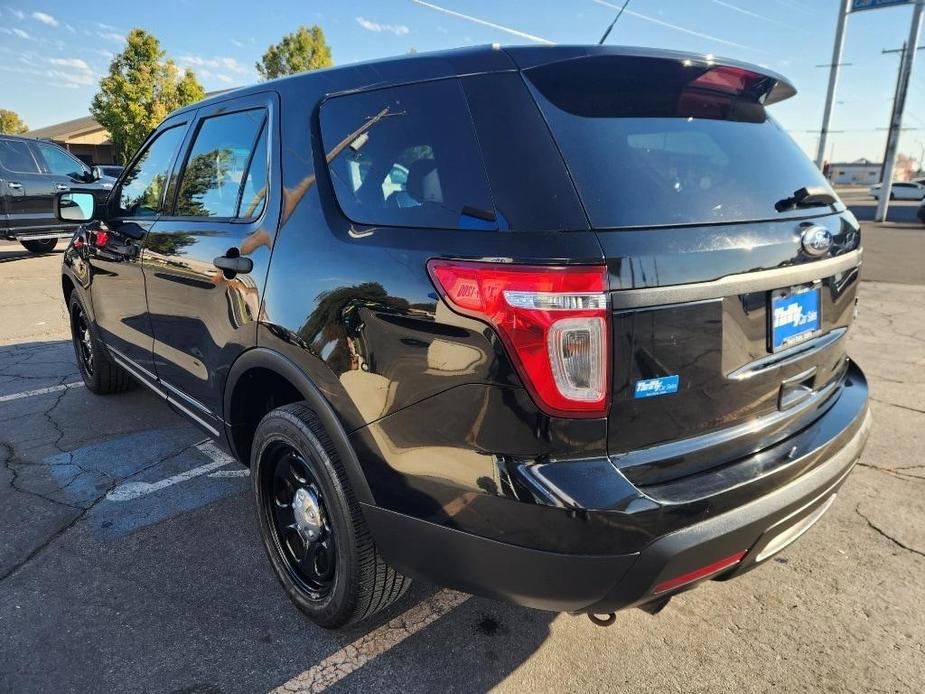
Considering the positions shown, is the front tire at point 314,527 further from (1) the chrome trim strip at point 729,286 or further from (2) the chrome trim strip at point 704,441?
(1) the chrome trim strip at point 729,286

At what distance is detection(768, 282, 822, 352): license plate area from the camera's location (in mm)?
1804

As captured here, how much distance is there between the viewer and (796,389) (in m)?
1.97

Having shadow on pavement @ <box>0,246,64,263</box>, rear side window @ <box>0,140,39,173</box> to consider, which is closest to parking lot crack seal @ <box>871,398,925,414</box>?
rear side window @ <box>0,140,39,173</box>

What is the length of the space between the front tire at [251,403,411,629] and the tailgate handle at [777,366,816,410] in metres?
1.33

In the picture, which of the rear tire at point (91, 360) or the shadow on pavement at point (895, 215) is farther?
the shadow on pavement at point (895, 215)

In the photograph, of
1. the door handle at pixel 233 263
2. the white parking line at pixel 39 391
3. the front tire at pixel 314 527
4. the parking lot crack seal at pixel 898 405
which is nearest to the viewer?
the front tire at pixel 314 527

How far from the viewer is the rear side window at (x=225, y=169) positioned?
247 cm

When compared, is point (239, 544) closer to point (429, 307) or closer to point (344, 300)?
point (344, 300)

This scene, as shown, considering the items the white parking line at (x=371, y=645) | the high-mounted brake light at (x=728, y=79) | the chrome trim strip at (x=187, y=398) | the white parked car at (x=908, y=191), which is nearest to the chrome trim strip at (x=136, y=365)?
the chrome trim strip at (x=187, y=398)

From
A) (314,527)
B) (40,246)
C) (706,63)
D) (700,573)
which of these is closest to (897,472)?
(700,573)

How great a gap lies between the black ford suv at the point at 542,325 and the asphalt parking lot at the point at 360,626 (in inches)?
10.1

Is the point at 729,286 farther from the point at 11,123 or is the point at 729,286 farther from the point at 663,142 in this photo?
the point at 11,123

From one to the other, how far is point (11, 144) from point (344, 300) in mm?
12587

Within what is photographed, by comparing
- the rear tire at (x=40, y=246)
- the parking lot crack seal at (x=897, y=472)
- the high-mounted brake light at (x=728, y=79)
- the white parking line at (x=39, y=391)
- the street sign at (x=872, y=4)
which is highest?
the street sign at (x=872, y=4)
